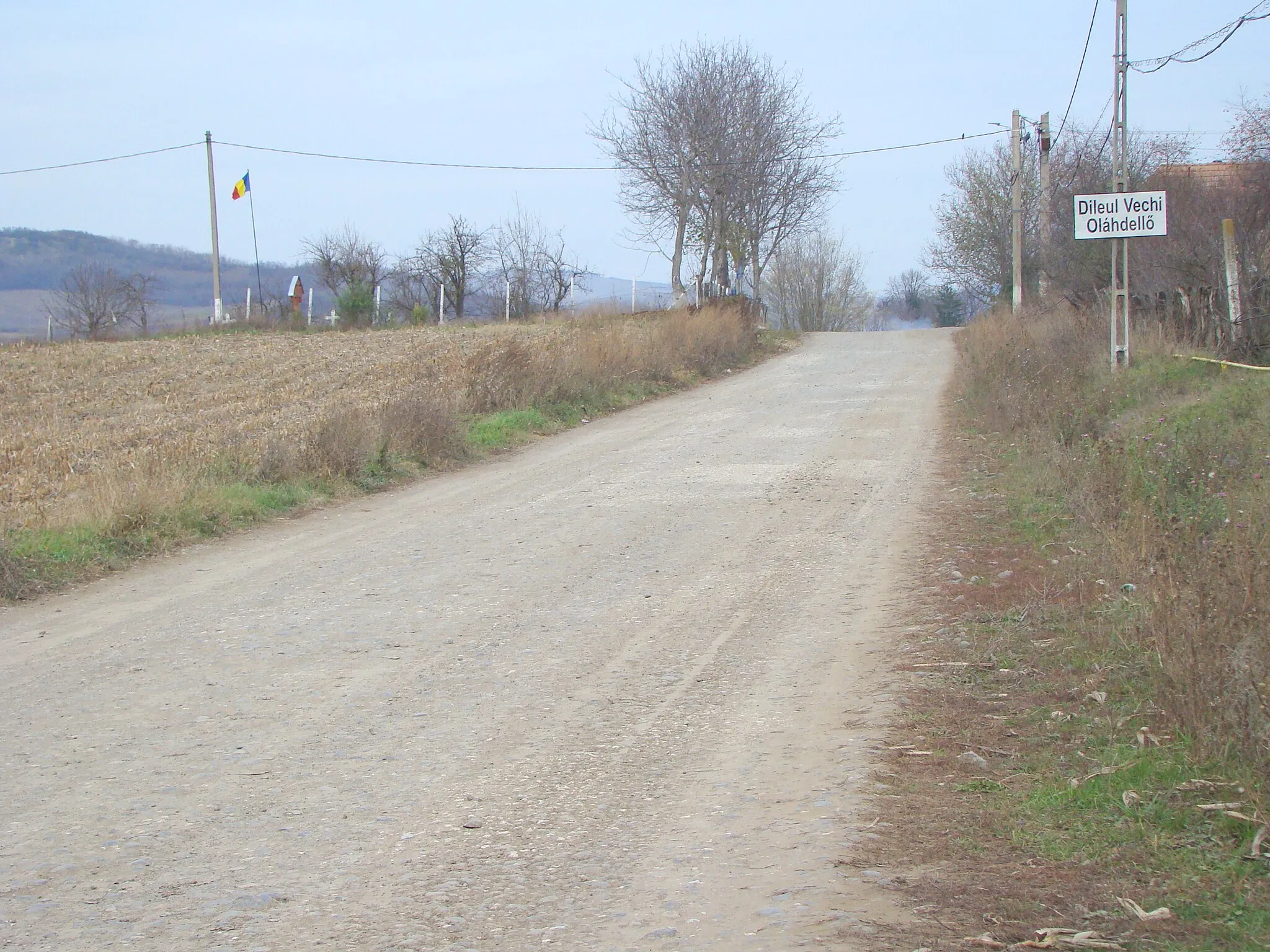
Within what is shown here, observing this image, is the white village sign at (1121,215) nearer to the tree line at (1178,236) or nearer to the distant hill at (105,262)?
the tree line at (1178,236)

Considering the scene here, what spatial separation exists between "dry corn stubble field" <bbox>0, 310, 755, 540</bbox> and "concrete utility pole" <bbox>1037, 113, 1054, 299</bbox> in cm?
783

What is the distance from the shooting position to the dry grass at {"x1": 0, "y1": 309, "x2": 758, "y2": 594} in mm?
10742

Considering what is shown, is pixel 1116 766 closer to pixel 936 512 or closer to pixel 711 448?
pixel 936 512

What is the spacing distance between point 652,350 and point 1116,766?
1939 cm

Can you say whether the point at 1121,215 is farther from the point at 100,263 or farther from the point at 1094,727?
the point at 100,263

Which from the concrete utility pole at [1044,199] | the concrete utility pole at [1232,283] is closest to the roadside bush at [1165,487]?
the concrete utility pole at [1232,283]

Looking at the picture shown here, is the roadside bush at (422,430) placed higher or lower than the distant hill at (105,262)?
lower

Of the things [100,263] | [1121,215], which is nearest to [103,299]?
[100,263]

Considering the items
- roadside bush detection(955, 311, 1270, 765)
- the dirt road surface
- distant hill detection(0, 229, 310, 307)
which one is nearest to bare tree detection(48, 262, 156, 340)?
distant hill detection(0, 229, 310, 307)

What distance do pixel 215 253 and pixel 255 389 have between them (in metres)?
19.2

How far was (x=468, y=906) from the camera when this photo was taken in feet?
11.8

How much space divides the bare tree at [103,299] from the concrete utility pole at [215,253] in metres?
14.4

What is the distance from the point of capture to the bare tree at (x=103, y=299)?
2157 inches

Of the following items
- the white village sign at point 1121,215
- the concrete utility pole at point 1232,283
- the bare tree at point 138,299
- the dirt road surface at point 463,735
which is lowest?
the dirt road surface at point 463,735
